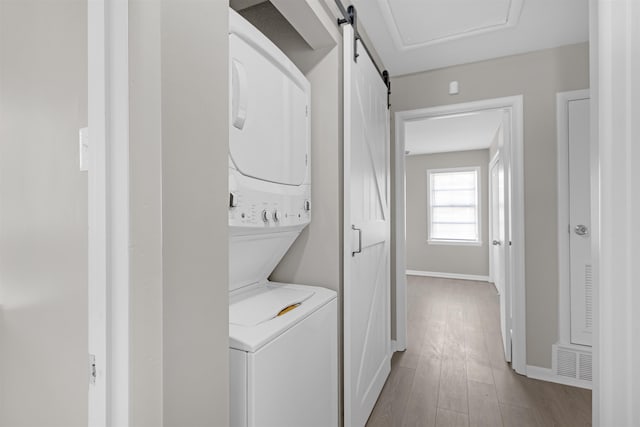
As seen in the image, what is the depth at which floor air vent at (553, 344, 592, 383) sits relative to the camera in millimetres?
2203

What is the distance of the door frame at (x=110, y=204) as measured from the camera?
0.61 m

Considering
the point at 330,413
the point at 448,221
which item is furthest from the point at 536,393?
the point at 448,221

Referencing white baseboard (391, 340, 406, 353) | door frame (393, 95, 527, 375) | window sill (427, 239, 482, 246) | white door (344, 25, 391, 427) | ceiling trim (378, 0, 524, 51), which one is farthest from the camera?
window sill (427, 239, 482, 246)

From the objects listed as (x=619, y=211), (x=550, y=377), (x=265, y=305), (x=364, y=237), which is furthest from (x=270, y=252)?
(x=550, y=377)

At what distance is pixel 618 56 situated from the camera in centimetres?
64

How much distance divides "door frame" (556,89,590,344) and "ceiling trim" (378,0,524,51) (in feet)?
2.24

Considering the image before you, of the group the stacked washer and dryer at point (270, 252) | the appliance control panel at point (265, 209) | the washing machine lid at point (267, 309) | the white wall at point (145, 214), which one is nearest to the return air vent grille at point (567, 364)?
the stacked washer and dryer at point (270, 252)

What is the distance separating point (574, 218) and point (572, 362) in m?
1.01

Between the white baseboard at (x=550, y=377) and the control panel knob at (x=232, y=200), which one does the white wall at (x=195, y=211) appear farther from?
the white baseboard at (x=550, y=377)

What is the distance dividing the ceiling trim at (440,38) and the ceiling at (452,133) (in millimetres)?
1361

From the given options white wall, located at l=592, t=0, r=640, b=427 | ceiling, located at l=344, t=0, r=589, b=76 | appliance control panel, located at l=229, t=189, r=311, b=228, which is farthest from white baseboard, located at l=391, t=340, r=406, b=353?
ceiling, located at l=344, t=0, r=589, b=76

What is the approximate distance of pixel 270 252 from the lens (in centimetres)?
142

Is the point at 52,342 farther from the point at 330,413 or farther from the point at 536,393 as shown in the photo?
the point at 536,393

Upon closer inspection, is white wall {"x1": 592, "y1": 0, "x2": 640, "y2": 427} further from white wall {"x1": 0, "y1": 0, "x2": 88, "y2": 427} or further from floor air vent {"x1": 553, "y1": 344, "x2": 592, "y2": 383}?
floor air vent {"x1": 553, "y1": 344, "x2": 592, "y2": 383}
